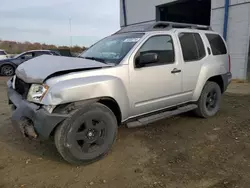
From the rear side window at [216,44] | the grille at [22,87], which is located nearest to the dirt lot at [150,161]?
the grille at [22,87]

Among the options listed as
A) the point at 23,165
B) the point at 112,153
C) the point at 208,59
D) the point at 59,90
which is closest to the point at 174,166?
the point at 112,153

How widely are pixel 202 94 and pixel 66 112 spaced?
3.15 m

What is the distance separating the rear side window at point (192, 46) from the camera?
15.8ft

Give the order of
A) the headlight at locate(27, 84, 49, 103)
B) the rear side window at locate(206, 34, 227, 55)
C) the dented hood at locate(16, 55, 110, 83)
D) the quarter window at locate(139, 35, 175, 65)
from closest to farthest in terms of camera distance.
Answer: the headlight at locate(27, 84, 49, 103) → the dented hood at locate(16, 55, 110, 83) → the quarter window at locate(139, 35, 175, 65) → the rear side window at locate(206, 34, 227, 55)

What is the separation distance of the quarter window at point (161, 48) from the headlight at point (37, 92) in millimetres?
1718

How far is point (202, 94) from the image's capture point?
532 cm

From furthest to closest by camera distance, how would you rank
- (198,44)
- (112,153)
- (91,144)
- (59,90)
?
(198,44)
(112,153)
(91,144)
(59,90)

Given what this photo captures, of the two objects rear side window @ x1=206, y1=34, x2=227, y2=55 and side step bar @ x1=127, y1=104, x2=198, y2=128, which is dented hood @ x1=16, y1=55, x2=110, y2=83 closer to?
side step bar @ x1=127, y1=104, x2=198, y2=128

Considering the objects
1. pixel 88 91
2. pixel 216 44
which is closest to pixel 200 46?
pixel 216 44

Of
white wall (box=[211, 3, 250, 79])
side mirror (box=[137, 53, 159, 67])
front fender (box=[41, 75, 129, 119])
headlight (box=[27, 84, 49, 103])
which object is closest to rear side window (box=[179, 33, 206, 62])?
side mirror (box=[137, 53, 159, 67])

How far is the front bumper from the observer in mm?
3105

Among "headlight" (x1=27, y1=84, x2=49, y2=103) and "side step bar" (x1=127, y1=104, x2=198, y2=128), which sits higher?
"headlight" (x1=27, y1=84, x2=49, y2=103)

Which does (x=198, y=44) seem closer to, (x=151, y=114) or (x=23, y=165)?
(x=151, y=114)

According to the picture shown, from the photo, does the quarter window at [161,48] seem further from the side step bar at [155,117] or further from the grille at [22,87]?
the grille at [22,87]
